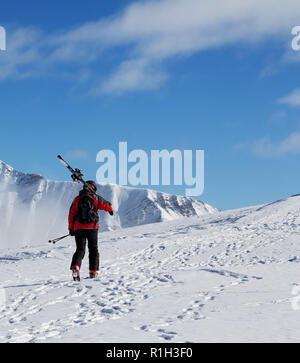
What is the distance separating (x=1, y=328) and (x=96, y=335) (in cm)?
172

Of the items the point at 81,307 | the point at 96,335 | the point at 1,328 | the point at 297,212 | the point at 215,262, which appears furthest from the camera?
the point at 297,212

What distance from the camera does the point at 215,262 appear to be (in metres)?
13.0

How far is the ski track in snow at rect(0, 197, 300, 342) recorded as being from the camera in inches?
267

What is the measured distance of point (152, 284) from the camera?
33.0 ft

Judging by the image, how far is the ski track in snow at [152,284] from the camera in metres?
6.77
